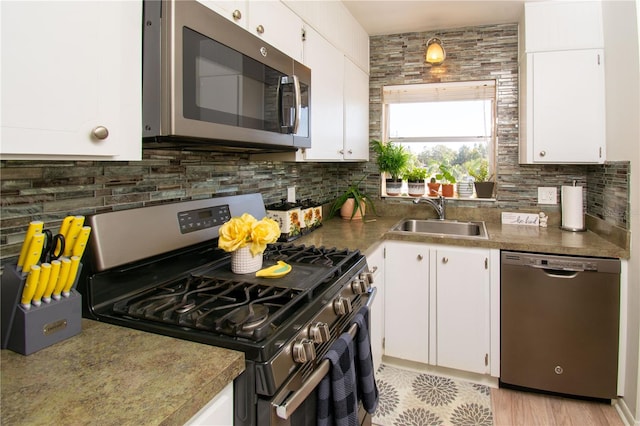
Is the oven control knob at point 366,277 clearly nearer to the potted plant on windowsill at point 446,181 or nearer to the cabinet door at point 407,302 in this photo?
the cabinet door at point 407,302

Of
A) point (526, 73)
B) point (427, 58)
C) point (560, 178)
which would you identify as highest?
point (427, 58)

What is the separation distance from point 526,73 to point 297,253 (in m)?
1.95

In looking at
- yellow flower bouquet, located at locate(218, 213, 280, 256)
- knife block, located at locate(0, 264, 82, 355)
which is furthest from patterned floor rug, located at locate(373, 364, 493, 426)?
knife block, located at locate(0, 264, 82, 355)

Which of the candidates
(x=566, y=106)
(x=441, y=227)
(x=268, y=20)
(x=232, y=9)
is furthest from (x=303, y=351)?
(x=566, y=106)

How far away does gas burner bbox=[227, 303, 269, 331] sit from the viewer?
96cm

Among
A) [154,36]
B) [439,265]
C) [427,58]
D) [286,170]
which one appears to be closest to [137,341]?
[154,36]

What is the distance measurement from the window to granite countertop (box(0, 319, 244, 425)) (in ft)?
8.79

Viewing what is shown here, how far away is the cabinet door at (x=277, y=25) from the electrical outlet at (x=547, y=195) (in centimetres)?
196

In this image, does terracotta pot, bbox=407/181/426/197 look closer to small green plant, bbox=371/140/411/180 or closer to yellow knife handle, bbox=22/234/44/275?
small green plant, bbox=371/140/411/180

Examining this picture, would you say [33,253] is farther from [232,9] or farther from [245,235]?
[232,9]

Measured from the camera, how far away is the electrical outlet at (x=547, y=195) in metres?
2.77

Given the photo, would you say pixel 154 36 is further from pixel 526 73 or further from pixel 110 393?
pixel 526 73

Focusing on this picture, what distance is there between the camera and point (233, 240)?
139 centimetres

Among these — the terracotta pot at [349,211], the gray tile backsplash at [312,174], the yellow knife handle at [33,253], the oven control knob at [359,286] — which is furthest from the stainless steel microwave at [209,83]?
the terracotta pot at [349,211]
